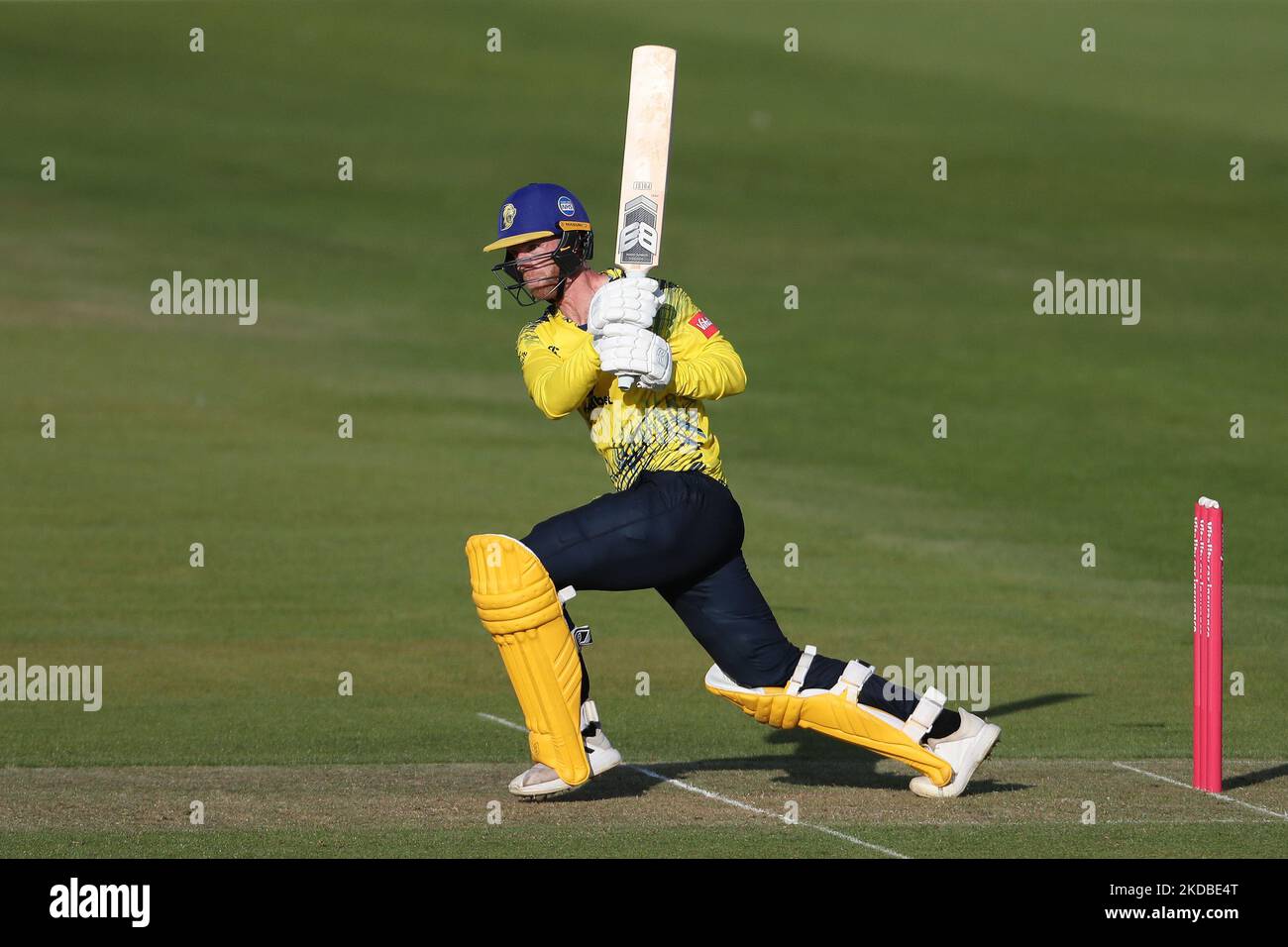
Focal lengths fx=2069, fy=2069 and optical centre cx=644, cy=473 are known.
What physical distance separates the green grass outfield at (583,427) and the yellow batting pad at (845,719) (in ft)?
0.77

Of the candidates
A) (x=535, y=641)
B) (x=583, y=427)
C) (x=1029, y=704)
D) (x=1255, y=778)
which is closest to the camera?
(x=535, y=641)

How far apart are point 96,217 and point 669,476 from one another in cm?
2980

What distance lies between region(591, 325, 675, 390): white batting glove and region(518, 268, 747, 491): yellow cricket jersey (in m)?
0.31

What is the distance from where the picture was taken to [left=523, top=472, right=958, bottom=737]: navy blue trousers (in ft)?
26.8

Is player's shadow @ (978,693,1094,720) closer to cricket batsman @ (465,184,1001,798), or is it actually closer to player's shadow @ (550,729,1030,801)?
player's shadow @ (550,729,1030,801)

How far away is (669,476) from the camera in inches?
329

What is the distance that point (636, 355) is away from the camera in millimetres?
7828

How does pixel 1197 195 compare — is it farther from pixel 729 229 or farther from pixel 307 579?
pixel 307 579

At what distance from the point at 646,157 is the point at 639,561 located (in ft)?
5.54

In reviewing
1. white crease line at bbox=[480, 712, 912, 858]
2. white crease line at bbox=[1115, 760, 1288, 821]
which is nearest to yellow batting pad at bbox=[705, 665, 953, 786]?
white crease line at bbox=[480, 712, 912, 858]

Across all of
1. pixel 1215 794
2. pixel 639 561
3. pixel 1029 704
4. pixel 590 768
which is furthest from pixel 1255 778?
pixel 639 561

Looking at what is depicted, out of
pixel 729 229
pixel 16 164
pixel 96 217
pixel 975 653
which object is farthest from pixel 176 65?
pixel 975 653

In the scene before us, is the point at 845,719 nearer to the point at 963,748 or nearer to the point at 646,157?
the point at 963,748

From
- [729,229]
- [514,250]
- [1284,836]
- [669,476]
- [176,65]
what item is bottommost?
[1284,836]
